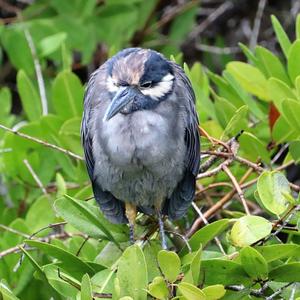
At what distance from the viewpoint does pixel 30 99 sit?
11.2 feet

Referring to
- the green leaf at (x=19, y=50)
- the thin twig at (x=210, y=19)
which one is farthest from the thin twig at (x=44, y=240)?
the thin twig at (x=210, y=19)

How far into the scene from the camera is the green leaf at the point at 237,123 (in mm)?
2643

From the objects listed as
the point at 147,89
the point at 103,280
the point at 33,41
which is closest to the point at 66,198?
the point at 103,280

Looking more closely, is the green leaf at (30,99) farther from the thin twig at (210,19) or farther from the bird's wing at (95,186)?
the thin twig at (210,19)

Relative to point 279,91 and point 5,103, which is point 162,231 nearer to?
point 279,91

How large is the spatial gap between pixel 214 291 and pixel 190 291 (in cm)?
9

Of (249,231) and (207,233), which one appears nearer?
(249,231)

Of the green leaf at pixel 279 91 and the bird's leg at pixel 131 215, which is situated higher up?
the green leaf at pixel 279 91

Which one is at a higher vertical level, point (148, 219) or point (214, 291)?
point (214, 291)

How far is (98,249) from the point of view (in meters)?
2.86

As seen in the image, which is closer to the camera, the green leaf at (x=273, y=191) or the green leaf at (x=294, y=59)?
the green leaf at (x=273, y=191)

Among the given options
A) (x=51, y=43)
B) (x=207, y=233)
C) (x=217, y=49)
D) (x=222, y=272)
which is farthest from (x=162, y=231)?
(x=217, y=49)

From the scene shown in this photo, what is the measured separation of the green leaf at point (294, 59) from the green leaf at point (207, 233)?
78 cm

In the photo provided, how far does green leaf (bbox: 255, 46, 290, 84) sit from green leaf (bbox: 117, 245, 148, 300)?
113 centimetres
